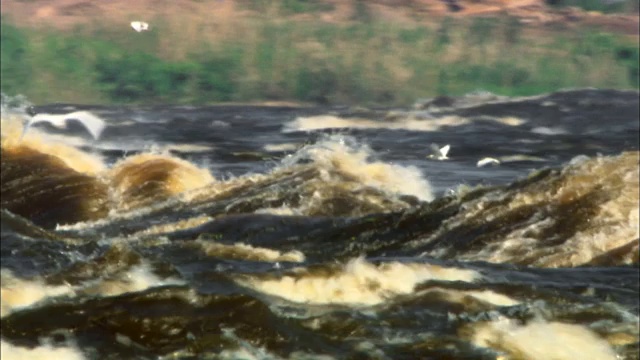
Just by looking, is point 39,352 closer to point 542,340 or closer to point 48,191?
point 542,340

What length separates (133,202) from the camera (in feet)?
42.1

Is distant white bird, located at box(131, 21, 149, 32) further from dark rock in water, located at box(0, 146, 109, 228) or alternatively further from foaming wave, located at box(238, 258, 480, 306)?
foaming wave, located at box(238, 258, 480, 306)

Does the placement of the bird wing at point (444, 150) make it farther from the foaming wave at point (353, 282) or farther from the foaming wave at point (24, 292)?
the foaming wave at point (24, 292)

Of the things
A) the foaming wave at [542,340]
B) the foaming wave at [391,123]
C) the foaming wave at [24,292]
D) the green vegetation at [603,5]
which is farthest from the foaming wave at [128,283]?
the foaming wave at [391,123]

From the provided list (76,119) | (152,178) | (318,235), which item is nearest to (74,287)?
(318,235)

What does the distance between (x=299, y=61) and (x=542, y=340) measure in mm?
7316

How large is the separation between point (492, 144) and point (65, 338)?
30.0 feet

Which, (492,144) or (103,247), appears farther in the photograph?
(492,144)

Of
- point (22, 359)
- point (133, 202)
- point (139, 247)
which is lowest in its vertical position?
point (22, 359)

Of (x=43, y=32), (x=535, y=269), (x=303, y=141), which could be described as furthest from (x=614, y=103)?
(x=535, y=269)

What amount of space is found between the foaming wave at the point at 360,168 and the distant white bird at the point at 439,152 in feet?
2.86

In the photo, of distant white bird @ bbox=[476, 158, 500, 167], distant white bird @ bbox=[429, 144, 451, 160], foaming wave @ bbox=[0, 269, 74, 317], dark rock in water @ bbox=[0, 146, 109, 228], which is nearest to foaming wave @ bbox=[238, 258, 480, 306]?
foaming wave @ bbox=[0, 269, 74, 317]

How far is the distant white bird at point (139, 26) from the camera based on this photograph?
12039 mm

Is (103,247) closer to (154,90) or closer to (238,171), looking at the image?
(238,171)
